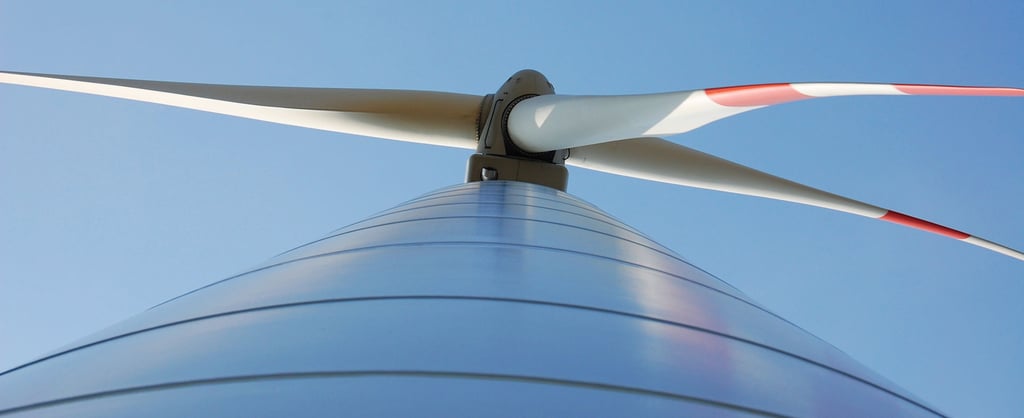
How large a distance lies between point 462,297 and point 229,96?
8.95 meters

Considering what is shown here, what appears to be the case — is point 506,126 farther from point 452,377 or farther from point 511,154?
point 452,377

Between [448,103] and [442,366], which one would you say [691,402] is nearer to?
[442,366]

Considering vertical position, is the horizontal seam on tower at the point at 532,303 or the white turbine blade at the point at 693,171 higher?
the white turbine blade at the point at 693,171

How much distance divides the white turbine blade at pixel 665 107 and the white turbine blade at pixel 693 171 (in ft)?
11.4

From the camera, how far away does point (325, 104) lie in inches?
465

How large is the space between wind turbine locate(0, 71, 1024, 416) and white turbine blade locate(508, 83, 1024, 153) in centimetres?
2

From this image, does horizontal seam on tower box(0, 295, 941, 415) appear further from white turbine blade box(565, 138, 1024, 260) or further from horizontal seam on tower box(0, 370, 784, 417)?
white turbine blade box(565, 138, 1024, 260)

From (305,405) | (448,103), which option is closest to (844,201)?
(448,103)

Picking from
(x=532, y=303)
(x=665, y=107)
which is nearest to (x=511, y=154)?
(x=665, y=107)

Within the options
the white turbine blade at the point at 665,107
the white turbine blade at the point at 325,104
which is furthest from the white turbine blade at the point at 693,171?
the white turbine blade at the point at 665,107

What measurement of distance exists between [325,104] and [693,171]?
530 centimetres

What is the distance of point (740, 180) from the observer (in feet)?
39.7

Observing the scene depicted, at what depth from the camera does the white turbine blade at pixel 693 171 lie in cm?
1181

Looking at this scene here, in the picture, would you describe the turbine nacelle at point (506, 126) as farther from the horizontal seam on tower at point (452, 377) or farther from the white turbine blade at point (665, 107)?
the horizontal seam on tower at point (452, 377)
